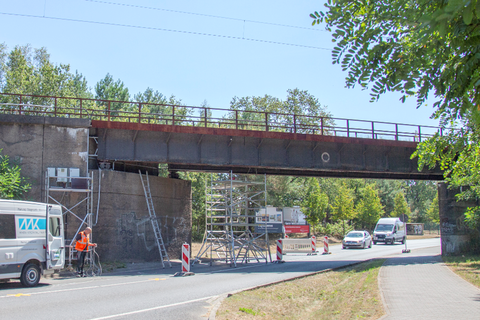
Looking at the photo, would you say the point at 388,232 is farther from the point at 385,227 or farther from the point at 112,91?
the point at 112,91

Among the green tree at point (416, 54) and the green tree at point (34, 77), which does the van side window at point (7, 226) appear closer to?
the green tree at point (416, 54)

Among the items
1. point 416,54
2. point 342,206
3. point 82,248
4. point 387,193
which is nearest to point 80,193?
point 82,248

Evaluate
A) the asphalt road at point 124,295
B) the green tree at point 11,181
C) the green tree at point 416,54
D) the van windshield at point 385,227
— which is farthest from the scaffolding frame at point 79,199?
the van windshield at point 385,227

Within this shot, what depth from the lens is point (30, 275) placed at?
12484 mm

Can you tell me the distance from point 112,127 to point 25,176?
13.8ft

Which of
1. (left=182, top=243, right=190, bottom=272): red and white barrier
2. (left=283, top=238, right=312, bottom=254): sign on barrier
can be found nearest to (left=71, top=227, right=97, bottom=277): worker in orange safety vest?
(left=182, top=243, right=190, bottom=272): red and white barrier

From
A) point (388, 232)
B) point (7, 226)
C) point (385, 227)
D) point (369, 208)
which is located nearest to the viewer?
point (7, 226)

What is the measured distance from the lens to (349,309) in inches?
365

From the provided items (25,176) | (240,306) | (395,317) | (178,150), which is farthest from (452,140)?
(25,176)

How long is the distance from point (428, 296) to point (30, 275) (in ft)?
35.5

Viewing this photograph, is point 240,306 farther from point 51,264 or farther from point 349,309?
point 51,264

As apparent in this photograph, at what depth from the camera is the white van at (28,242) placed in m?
12.0

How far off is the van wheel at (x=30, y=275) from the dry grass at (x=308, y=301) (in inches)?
249

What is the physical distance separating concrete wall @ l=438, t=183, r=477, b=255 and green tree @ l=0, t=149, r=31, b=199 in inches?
867
